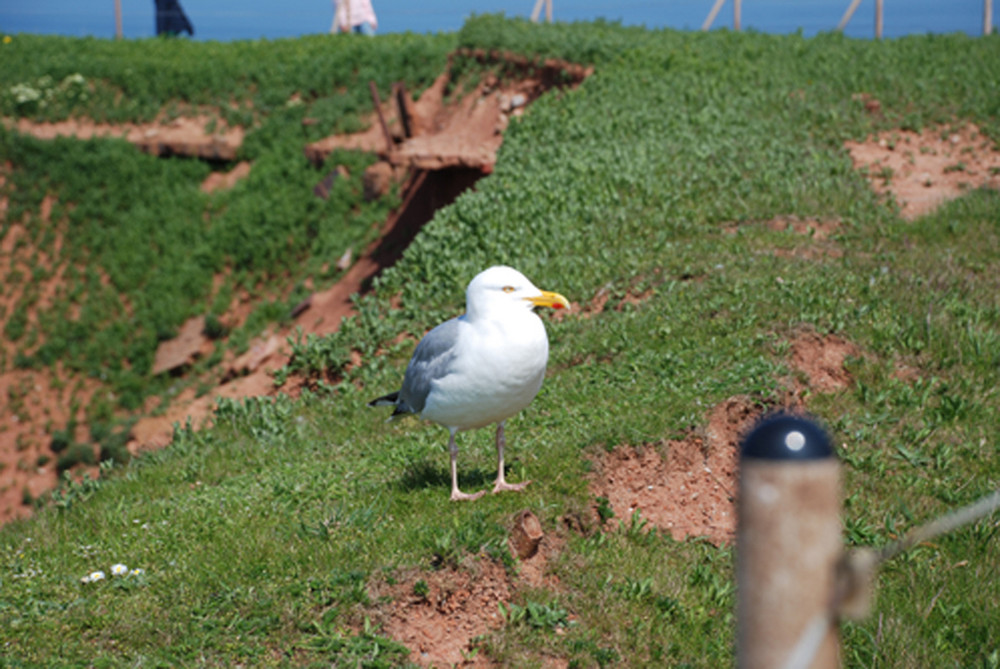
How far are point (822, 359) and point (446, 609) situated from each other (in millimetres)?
4268

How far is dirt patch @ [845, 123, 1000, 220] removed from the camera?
12289mm

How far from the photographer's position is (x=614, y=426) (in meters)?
6.32

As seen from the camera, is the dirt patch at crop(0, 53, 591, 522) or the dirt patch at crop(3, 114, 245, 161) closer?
the dirt patch at crop(0, 53, 591, 522)

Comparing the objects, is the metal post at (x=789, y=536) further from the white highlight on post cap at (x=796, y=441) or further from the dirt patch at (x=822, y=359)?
the dirt patch at (x=822, y=359)

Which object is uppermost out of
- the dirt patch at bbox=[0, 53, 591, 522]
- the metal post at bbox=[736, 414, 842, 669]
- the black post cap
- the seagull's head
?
the black post cap

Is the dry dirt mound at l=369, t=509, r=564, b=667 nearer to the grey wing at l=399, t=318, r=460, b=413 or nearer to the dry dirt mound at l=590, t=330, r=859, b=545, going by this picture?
the dry dirt mound at l=590, t=330, r=859, b=545

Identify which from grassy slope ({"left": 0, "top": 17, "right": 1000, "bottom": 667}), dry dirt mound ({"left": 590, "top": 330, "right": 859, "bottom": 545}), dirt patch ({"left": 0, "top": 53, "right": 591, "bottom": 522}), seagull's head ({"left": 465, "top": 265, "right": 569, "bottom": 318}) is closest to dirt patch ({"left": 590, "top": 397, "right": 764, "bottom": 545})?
dry dirt mound ({"left": 590, "top": 330, "right": 859, "bottom": 545})

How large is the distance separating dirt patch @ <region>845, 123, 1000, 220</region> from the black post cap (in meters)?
10.8

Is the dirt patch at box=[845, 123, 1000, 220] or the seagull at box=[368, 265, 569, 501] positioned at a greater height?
the seagull at box=[368, 265, 569, 501]

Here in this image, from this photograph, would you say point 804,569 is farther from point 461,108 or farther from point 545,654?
point 461,108

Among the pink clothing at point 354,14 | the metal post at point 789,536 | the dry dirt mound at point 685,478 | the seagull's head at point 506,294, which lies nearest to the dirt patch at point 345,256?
the pink clothing at point 354,14

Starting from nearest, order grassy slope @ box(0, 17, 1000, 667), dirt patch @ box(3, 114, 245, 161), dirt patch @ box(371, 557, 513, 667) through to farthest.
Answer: dirt patch @ box(371, 557, 513, 667)
grassy slope @ box(0, 17, 1000, 667)
dirt patch @ box(3, 114, 245, 161)

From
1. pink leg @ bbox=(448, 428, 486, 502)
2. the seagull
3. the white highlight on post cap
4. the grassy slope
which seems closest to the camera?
the white highlight on post cap

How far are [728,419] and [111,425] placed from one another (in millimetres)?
12388
